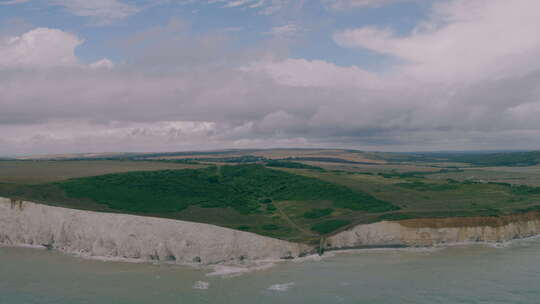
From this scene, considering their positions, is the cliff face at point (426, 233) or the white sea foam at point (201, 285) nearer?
the white sea foam at point (201, 285)

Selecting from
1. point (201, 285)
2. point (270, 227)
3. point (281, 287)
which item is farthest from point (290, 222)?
point (201, 285)

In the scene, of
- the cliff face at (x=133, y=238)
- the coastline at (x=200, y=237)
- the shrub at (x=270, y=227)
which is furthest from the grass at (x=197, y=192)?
the shrub at (x=270, y=227)

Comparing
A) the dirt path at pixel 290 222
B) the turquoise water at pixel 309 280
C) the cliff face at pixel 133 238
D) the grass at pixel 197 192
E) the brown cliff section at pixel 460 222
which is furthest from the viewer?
the grass at pixel 197 192

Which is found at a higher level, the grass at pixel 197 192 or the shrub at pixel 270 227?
the grass at pixel 197 192

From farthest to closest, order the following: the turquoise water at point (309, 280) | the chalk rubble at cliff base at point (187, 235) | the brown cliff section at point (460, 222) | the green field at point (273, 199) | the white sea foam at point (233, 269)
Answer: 1. the green field at point (273, 199)
2. the brown cliff section at point (460, 222)
3. the chalk rubble at cliff base at point (187, 235)
4. the white sea foam at point (233, 269)
5. the turquoise water at point (309, 280)

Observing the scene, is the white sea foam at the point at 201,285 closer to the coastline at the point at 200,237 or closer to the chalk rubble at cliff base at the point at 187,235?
the coastline at the point at 200,237

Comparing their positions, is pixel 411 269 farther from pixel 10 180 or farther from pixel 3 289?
pixel 10 180

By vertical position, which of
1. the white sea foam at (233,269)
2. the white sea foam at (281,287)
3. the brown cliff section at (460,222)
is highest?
the brown cliff section at (460,222)
